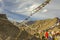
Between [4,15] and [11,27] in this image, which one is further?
[4,15]

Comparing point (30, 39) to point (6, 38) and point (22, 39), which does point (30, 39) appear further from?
point (6, 38)

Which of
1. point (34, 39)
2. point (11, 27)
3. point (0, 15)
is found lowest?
point (34, 39)

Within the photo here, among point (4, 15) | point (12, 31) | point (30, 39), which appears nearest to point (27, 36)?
point (30, 39)

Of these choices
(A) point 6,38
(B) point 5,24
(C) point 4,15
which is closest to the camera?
(A) point 6,38

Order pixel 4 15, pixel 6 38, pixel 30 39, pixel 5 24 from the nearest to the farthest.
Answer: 1. pixel 6 38
2. pixel 5 24
3. pixel 30 39
4. pixel 4 15

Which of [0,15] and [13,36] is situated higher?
[0,15]

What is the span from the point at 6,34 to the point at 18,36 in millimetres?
7772

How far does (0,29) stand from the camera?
71.4 meters

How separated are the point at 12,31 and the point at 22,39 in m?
4.84

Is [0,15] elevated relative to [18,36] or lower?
elevated

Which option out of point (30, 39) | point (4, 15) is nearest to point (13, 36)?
point (30, 39)

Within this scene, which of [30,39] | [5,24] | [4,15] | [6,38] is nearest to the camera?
[6,38]

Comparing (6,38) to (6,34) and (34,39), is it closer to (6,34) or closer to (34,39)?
(6,34)

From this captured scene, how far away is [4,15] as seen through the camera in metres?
89.4
